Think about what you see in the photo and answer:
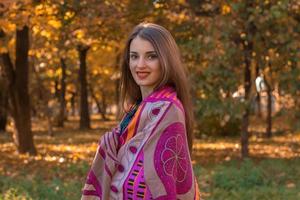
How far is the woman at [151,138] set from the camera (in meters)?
2.23

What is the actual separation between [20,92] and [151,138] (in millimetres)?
12059

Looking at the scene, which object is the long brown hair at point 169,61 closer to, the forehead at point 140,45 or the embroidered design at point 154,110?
the forehead at point 140,45

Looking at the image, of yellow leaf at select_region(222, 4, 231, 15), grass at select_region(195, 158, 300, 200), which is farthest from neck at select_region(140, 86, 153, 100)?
yellow leaf at select_region(222, 4, 231, 15)

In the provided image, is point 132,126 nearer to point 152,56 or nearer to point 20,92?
point 152,56

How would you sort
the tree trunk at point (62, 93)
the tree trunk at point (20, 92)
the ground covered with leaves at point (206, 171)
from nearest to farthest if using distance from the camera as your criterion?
the ground covered with leaves at point (206, 171) < the tree trunk at point (20, 92) < the tree trunk at point (62, 93)

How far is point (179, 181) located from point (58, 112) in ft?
92.0

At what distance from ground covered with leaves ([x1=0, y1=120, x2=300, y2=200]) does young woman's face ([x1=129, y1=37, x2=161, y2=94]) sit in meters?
4.92

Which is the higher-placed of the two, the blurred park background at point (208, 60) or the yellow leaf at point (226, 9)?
the yellow leaf at point (226, 9)

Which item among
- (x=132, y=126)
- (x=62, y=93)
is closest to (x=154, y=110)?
(x=132, y=126)

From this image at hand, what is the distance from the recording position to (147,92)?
8.17ft

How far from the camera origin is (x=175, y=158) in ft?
7.36

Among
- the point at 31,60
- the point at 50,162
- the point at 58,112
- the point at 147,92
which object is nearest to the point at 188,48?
the point at 50,162

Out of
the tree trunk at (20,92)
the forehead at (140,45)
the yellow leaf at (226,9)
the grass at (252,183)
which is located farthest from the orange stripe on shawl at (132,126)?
the tree trunk at (20,92)

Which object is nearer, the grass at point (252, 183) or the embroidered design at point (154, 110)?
the embroidered design at point (154, 110)
